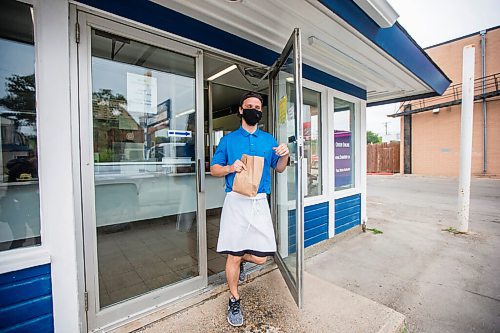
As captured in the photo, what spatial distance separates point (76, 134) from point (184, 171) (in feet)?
2.81

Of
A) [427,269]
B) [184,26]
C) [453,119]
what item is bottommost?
[427,269]

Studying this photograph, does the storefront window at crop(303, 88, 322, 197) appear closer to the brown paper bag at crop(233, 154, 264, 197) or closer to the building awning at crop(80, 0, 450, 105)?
the building awning at crop(80, 0, 450, 105)

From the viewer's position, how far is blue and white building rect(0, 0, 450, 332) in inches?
57.4

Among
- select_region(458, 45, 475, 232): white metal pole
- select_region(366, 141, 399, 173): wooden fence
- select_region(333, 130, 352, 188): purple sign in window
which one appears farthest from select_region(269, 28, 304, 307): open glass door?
select_region(366, 141, 399, 173): wooden fence

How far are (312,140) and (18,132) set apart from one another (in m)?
2.91

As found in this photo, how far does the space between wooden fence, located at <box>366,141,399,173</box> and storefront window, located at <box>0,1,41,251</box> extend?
18.3 metres

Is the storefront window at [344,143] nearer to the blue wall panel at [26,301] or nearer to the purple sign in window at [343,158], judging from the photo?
the purple sign in window at [343,158]

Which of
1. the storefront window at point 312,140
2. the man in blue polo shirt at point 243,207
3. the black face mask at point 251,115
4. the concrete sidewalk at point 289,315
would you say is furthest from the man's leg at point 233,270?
the storefront window at point 312,140

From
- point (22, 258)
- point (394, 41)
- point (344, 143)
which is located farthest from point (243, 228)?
point (344, 143)

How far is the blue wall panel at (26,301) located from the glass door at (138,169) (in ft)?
0.74

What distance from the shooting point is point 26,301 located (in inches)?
55.3

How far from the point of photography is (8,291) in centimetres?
136

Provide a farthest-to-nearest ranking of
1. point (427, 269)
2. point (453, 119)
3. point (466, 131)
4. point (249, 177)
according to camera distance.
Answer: point (453, 119), point (466, 131), point (427, 269), point (249, 177)

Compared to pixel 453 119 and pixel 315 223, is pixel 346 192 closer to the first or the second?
pixel 315 223
